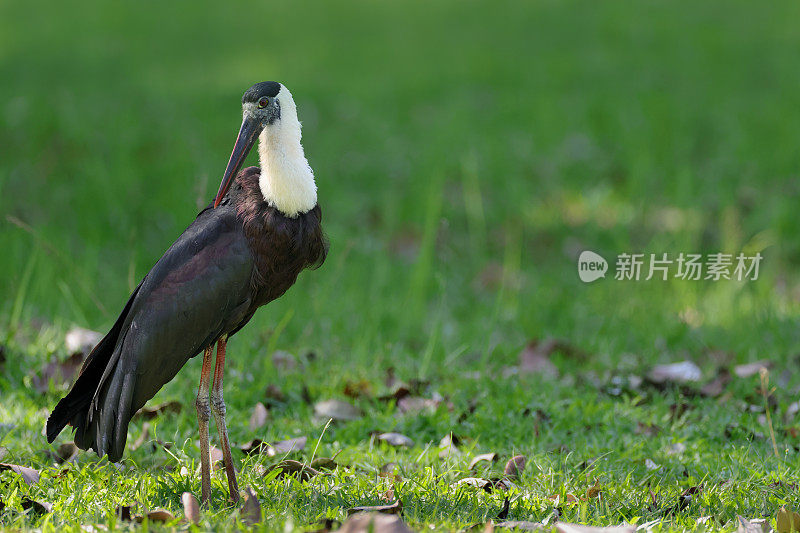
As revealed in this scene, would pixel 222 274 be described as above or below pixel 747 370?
above

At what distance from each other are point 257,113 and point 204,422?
1079 millimetres

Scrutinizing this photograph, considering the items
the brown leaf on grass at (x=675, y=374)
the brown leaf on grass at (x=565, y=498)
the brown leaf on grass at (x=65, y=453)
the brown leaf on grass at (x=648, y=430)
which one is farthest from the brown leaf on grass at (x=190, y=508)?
the brown leaf on grass at (x=675, y=374)

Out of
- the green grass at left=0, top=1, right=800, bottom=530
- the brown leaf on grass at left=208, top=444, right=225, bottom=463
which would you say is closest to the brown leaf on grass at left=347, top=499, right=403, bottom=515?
the green grass at left=0, top=1, right=800, bottom=530

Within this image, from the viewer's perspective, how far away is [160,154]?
763 cm

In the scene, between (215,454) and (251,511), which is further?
(215,454)

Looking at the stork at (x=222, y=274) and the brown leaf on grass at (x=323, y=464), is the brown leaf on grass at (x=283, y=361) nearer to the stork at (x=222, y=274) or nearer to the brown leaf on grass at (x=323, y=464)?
the brown leaf on grass at (x=323, y=464)

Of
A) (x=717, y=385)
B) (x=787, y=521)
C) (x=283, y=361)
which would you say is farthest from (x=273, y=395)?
(x=787, y=521)

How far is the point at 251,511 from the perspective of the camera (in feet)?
9.78

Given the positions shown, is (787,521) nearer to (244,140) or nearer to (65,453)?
(244,140)

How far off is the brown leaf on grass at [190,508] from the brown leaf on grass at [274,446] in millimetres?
648

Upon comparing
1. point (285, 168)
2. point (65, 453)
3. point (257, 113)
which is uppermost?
point (257, 113)

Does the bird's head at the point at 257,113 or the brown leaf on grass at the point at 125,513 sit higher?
the bird's head at the point at 257,113

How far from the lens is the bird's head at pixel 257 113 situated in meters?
A: 3.23

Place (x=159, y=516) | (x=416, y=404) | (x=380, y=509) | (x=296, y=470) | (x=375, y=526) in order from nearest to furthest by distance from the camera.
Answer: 1. (x=375, y=526)
2. (x=159, y=516)
3. (x=380, y=509)
4. (x=296, y=470)
5. (x=416, y=404)
